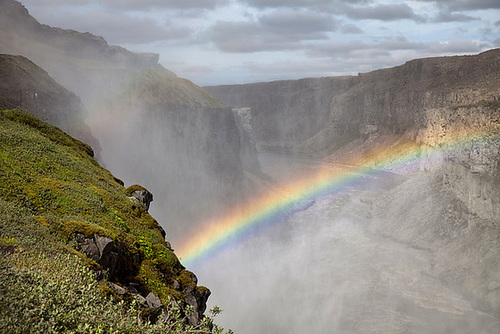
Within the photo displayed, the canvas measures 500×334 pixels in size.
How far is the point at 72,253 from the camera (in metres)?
12.2

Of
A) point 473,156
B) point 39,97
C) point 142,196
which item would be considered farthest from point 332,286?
point 142,196

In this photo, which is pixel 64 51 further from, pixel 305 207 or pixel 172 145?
pixel 305 207

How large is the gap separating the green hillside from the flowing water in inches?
1672

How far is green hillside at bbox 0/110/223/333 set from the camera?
870 cm

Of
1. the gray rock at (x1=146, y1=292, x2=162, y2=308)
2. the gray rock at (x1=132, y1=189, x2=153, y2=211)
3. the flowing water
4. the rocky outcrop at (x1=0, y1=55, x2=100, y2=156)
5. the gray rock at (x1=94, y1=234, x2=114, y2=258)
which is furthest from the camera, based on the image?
the flowing water

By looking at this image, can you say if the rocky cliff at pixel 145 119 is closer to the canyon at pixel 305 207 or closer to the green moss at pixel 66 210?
the canyon at pixel 305 207

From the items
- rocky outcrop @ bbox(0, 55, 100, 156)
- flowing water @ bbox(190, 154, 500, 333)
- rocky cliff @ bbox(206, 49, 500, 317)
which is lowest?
flowing water @ bbox(190, 154, 500, 333)

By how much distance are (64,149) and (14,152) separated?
19.9ft

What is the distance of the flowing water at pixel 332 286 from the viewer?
5662 centimetres

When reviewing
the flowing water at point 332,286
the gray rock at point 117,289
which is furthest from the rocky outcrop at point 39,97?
the gray rock at point 117,289

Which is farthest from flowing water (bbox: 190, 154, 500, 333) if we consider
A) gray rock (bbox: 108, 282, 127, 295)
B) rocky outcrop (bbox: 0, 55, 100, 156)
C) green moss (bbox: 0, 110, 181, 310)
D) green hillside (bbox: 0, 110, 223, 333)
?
gray rock (bbox: 108, 282, 127, 295)

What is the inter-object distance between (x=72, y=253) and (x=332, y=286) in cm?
6266

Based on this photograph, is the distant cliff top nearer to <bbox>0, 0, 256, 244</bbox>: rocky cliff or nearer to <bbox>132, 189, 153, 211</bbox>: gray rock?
<bbox>0, 0, 256, 244</bbox>: rocky cliff

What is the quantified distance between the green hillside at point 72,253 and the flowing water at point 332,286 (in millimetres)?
42463
